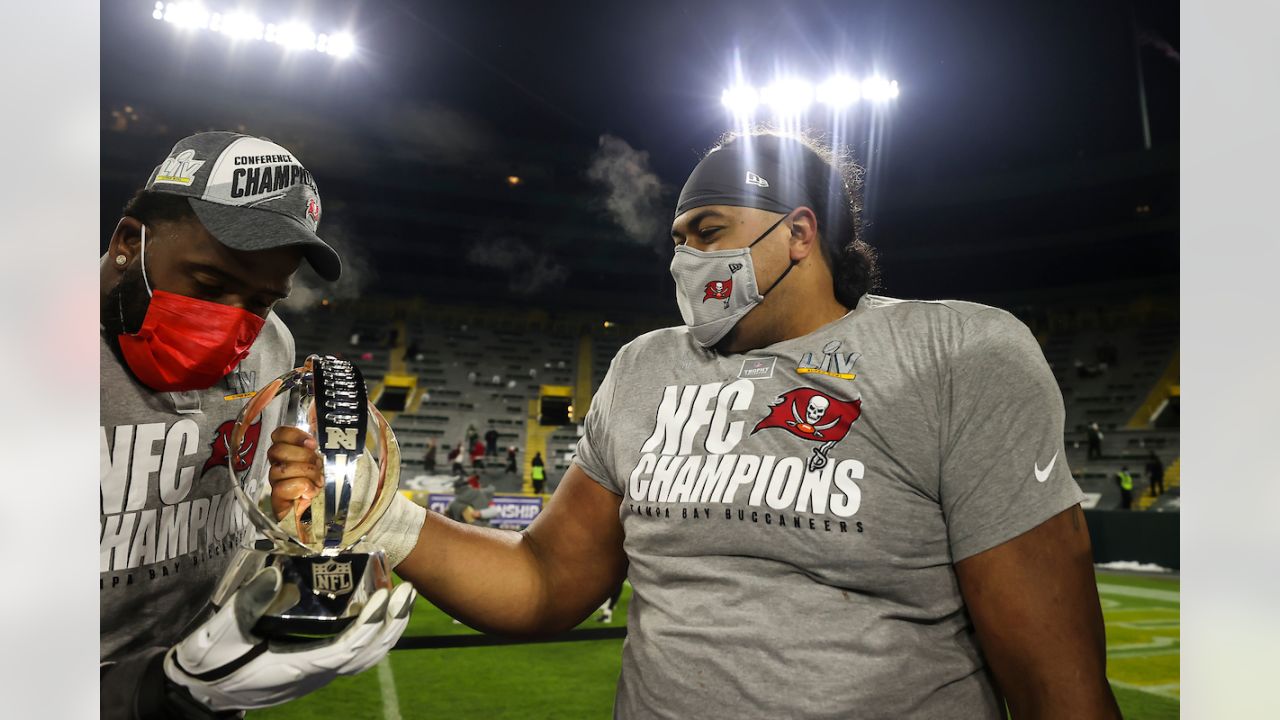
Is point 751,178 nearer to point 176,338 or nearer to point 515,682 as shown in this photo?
point 176,338

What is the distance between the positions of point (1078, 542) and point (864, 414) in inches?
14.3

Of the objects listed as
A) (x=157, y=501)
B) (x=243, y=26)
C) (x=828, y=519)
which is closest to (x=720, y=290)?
(x=828, y=519)

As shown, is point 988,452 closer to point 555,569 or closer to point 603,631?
point 555,569

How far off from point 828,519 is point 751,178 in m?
0.67

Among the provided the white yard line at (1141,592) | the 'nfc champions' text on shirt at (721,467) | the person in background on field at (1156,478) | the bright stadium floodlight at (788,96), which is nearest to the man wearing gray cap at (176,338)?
the 'nfc champions' text on shirt at (721,467)

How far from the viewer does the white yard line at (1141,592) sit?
8.16 m

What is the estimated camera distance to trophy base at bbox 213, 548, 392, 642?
93cm

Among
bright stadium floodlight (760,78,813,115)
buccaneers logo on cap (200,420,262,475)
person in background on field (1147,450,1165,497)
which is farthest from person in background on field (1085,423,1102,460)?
buccaneers logo on cap (200,420,262,475)

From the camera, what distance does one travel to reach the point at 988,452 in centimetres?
125

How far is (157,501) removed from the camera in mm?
1312

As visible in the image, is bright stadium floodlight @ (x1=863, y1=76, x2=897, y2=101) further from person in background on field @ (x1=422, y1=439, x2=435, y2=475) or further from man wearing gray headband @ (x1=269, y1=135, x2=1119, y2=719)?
person in background on field @ (x1=422, y1=439, x2=435, y2=475)

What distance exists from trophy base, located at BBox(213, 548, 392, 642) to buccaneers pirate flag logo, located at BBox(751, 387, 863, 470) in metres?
0.70

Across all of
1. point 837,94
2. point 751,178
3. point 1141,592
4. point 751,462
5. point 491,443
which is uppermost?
point 837,94

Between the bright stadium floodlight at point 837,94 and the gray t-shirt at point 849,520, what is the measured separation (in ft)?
35.1
